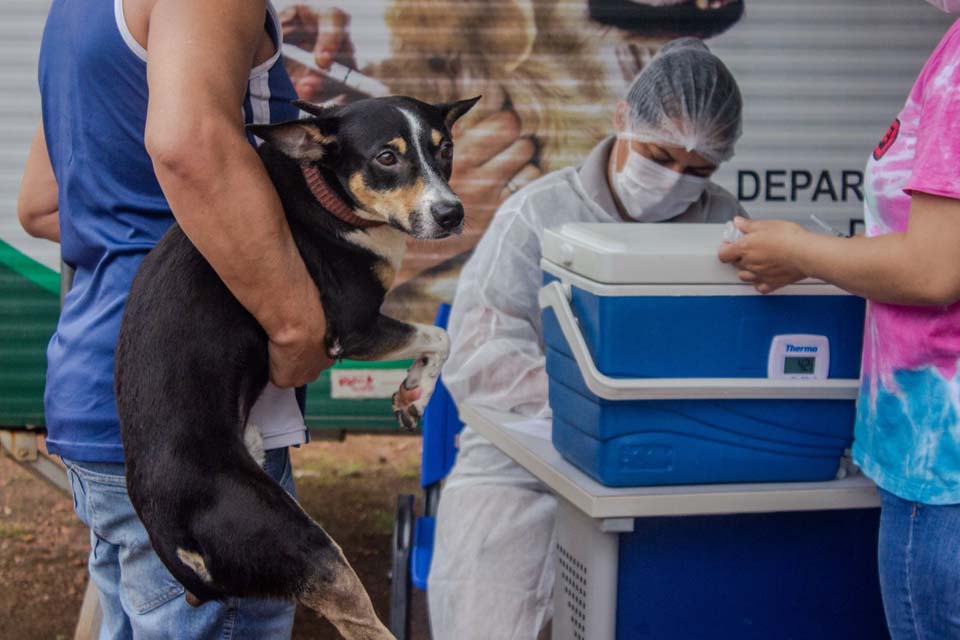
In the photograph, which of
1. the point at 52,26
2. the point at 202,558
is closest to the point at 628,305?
the point at 202,558

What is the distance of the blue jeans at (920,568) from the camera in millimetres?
1891

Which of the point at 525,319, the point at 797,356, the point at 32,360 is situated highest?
the point at 797,356

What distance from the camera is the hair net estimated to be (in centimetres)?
329

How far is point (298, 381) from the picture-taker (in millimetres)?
1961

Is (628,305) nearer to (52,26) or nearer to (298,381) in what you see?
(298,381)

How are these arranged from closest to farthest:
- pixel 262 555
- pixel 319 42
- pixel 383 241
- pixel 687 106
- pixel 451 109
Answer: pixel 262 555, pixel 383 241, pixel 451 109, pixel 687 106, pixel 319 42

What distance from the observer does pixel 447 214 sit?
2.10 meters

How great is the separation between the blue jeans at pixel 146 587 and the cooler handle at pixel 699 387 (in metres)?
0.69

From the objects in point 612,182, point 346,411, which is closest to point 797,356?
point 612,182

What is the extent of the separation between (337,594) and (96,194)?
77 centimetres

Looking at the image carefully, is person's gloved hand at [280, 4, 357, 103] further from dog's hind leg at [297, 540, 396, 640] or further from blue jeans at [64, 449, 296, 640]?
dog's hind leg at [297, 540, 396, 640]

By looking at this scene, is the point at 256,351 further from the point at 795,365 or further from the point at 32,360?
the point at 32,360

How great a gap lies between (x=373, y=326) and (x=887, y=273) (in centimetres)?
89

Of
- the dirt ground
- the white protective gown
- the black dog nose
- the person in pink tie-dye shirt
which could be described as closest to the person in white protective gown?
the white protective gown
